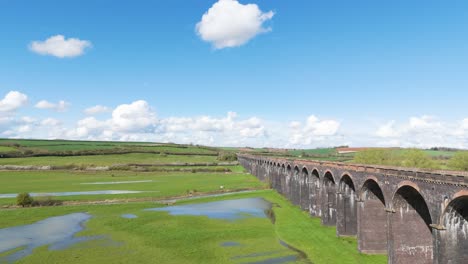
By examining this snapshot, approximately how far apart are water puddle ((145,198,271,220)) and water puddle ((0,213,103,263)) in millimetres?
14882

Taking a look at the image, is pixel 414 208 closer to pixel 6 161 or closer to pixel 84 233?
pixel 84 233

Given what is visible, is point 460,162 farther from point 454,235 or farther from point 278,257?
point 454,235

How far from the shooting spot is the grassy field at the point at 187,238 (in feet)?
110

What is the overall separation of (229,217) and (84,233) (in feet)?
66.3

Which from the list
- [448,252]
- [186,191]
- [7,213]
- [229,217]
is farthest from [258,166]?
[448,252]

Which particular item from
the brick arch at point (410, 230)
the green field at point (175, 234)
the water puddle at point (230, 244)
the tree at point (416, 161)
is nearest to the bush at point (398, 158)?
the tree at point (416, 161)

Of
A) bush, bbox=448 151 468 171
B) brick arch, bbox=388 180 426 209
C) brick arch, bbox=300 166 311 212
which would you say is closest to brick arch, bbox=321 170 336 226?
brick arch, bbox=300 166 311 212

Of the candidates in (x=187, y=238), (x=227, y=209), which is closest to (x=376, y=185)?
(x=187, y=238)

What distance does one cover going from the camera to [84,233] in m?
44.0

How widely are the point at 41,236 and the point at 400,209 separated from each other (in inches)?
1568

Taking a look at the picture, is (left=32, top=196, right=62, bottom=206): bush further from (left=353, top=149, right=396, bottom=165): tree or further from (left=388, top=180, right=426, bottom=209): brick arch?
(left=353, top=149, right=396, bottom=165): tree

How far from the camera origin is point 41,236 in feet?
141

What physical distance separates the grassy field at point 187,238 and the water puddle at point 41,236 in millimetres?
1573

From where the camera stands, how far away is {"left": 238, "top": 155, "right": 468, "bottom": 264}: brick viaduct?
894 inches
